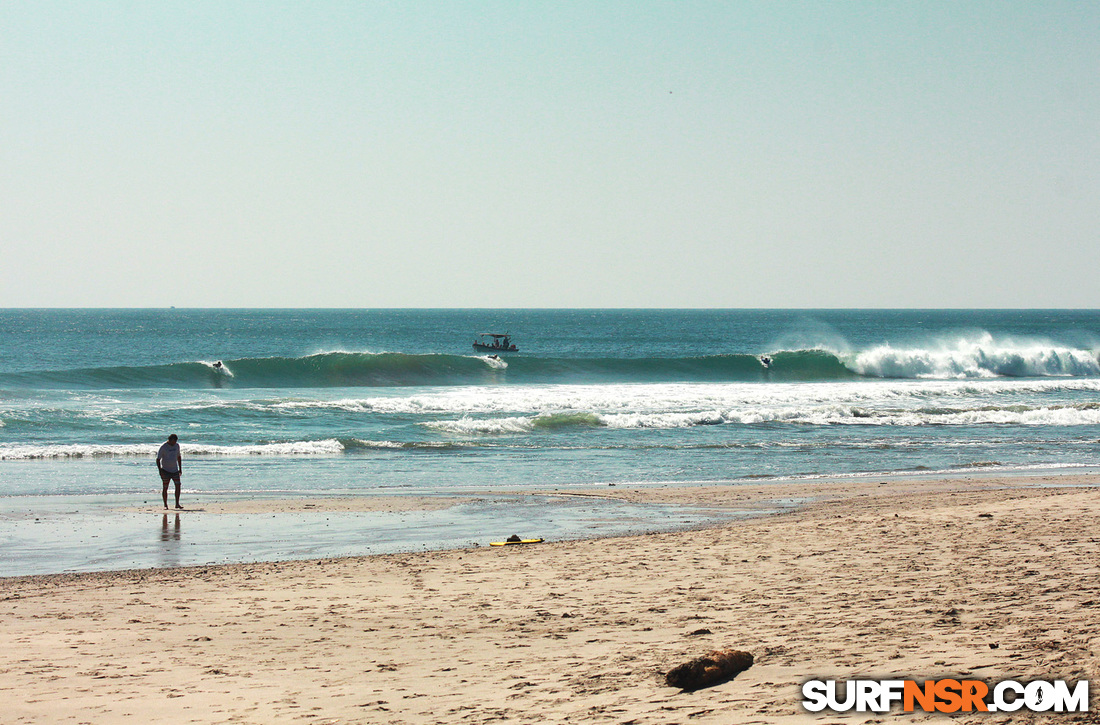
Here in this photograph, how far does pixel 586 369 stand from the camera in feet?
179

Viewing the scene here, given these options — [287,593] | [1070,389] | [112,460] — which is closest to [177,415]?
[112,460]

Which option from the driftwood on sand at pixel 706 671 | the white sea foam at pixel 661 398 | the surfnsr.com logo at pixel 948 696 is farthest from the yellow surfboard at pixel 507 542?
the white sea foam at pixel 661 398

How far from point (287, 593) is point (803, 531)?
20.3 ft

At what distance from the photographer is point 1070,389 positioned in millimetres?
39812

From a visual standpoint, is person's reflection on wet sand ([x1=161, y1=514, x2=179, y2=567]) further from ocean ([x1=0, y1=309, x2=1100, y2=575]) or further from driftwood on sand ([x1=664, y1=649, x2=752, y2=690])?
driftwood on sand ([x1=664, y1=649, x2=752, y2=690])

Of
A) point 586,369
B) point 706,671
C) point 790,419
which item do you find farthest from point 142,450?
point 586,369

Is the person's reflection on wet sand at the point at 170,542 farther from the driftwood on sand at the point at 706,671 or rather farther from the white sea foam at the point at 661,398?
the white sea foam at the point at 661,398

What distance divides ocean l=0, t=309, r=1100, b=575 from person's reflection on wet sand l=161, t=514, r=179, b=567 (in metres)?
0.06

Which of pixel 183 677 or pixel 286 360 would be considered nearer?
pixel 183 677

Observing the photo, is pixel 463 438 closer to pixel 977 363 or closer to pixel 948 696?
pixel 948 696

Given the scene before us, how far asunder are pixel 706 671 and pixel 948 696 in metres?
1.29

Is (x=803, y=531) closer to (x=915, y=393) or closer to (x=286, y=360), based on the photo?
(x=915, y=393)

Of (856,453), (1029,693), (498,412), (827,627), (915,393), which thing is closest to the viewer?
(1029,693)

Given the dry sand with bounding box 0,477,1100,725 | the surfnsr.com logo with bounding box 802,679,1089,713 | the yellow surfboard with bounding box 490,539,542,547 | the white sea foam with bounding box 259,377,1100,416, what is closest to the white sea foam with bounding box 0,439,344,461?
the white sea foam with bounding box 259,377,1100,416
